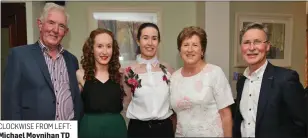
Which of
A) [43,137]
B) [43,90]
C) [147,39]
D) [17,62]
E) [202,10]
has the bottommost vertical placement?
[43,137]

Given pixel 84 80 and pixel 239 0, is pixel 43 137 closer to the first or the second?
pixel 84 80

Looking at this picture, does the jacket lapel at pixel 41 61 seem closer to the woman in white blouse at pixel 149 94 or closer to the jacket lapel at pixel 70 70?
the jacket lapel at pixel 70 70

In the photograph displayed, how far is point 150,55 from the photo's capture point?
4.80 ft

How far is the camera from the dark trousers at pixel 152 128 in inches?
56.7

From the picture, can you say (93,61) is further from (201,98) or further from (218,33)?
(218,33)

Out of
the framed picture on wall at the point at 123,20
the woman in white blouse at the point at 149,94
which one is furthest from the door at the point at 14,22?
the woman in white blouse at the point at 149,94

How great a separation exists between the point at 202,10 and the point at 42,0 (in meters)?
1.31

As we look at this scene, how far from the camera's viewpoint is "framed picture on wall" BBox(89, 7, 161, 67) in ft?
7.93

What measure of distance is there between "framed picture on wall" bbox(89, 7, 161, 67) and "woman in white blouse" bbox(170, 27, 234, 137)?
1.10m

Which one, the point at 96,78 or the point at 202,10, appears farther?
the point at 202,10

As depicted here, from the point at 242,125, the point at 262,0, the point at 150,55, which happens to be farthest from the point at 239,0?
the point at 242,125

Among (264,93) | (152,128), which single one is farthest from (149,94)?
(264,93)

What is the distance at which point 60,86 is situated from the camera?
1.37 m

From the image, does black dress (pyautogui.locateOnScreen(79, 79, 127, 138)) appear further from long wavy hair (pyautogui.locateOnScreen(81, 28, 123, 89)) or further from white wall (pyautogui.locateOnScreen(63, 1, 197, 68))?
white wall (pyautogui.locateOnScreen(63, 1, 197, 68))
